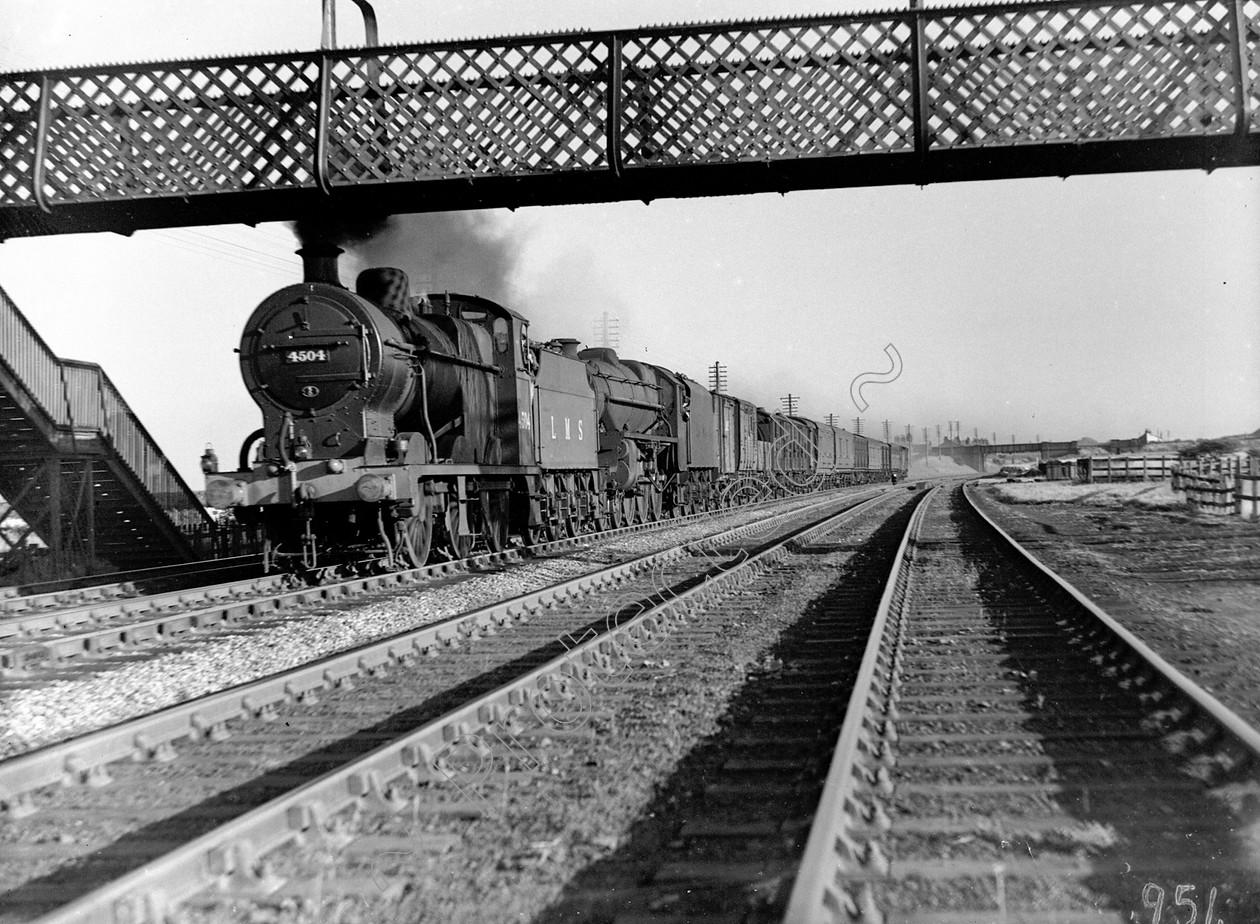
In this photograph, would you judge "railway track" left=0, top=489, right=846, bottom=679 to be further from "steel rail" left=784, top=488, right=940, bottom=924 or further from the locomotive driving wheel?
"steel rail" left=784, top=488, right=940, bottom=924

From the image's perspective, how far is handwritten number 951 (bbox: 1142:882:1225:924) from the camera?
2.81m

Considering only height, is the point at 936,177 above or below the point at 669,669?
above

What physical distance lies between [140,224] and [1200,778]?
9284 mm

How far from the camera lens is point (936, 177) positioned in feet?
28.8

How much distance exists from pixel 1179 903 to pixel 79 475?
1548 centimetres

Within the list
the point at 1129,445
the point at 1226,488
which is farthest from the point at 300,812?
the point at 1129,445

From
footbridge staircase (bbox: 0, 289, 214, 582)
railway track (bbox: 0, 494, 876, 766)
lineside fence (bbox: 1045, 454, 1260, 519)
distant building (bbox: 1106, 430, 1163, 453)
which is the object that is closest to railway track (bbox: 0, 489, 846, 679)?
railway track (bbox: 0, 494, 876, 766)

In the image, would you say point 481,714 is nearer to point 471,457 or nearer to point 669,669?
point 669,669

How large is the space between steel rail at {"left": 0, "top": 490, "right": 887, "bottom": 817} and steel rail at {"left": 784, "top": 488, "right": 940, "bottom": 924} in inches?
126

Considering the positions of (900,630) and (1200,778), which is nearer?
(1200,778)

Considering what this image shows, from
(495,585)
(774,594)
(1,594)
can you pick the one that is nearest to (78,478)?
(1,594)

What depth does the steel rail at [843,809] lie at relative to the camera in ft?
8.35

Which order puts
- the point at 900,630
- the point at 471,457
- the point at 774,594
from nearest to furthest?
the point at 900,630
the point at 774,594
the point at 471,457

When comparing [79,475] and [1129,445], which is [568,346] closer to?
[79,475]
